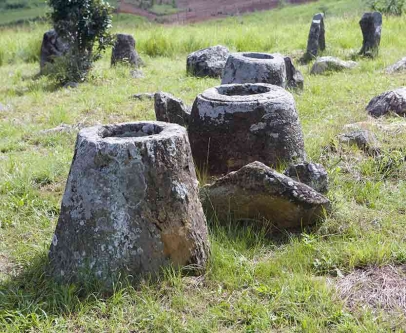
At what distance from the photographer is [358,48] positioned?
43.1ft

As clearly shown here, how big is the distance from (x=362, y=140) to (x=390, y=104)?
1626mm

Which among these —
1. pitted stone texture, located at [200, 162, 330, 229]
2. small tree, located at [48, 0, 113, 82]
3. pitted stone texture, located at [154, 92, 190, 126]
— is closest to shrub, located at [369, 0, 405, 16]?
small tree, located at [48, 0, 113, 82]

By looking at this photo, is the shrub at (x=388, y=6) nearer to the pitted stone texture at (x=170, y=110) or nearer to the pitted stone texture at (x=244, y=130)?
the pitted stone texture at (x=170, y=110)

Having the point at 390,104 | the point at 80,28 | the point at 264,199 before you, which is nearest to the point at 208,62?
the point at 80,28

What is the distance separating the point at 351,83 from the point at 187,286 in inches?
274

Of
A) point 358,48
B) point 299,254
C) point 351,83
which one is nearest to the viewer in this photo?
point 299,254

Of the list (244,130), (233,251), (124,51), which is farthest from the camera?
(124,51)

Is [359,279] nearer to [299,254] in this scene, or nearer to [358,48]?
[299,254]

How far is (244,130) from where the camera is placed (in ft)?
16.4

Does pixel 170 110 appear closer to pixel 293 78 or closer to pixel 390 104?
pixel 390 104

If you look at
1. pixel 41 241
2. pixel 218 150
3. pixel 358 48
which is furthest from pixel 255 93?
pixel 358 48

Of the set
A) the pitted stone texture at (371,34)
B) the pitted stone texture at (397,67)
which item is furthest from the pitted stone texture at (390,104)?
the pitted stone texture at (371,34)

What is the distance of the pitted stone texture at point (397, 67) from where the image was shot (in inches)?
408

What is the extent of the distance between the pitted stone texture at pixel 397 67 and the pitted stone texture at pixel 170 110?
5.60m
